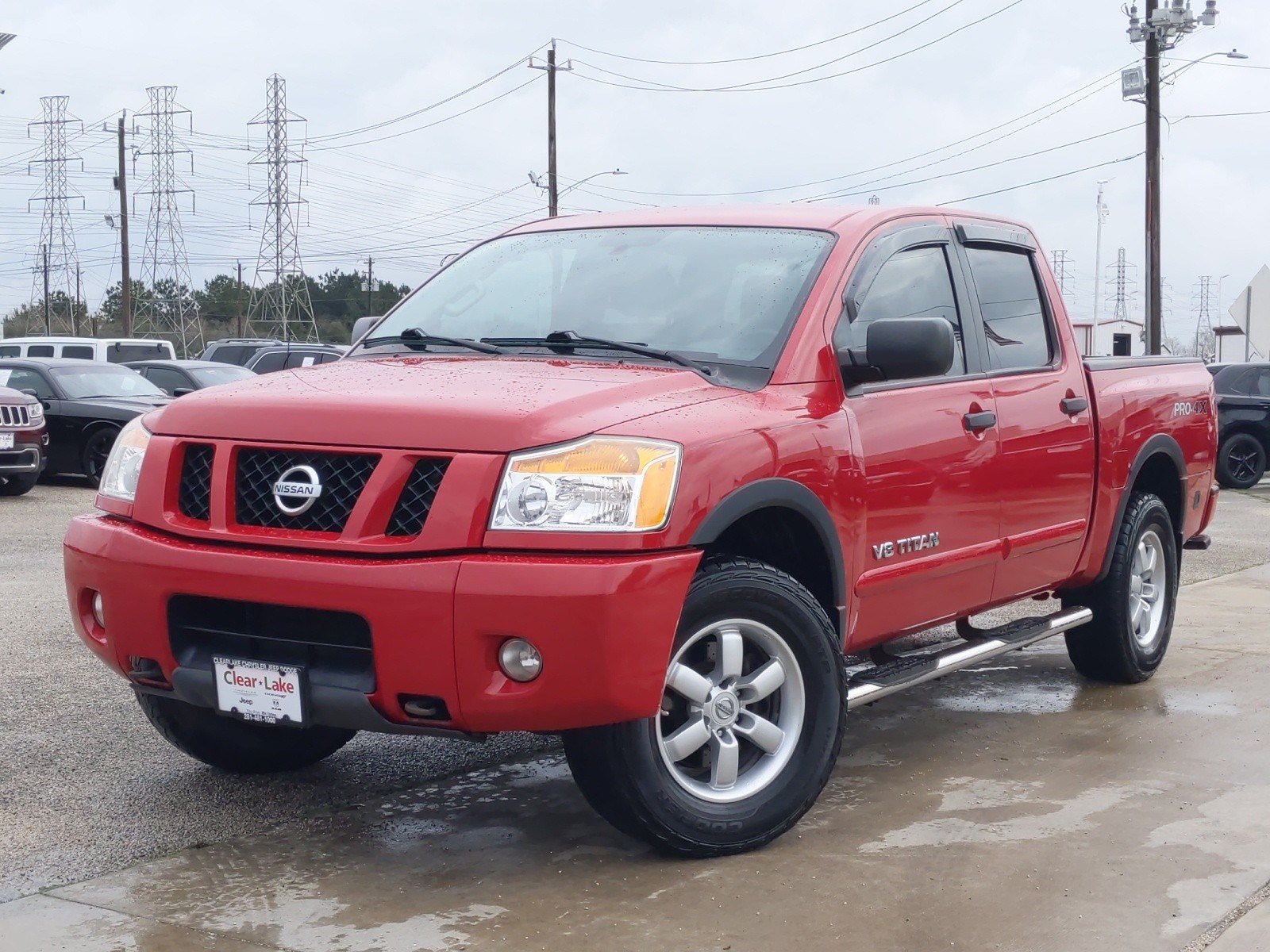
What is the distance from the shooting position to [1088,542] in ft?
20.5

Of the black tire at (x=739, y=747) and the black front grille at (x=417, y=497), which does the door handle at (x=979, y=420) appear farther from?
the black front grille at (x=417, y=497)

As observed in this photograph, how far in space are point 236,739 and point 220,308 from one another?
8178cm

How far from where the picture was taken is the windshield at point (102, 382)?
58.6 feet

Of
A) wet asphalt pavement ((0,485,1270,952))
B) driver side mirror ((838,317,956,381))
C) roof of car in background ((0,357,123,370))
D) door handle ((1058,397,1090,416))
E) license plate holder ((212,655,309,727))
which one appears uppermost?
roof of car in background ((0,357,123,370))

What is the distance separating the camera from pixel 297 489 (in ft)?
13.2

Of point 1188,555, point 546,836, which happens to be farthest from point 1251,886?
point 1188,555

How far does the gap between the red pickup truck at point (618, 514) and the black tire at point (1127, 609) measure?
0.88m

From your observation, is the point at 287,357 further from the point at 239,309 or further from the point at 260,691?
the point at 239,309

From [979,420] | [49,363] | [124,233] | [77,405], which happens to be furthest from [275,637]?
[124,233]

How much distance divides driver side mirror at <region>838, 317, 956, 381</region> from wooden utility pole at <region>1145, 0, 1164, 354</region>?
1053 inches

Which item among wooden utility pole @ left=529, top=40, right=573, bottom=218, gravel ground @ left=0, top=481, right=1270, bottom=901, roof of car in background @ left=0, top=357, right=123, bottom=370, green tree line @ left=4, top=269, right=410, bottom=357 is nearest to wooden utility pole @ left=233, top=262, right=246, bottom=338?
green tree line @ left=4, top=269, right=410, bottom=357

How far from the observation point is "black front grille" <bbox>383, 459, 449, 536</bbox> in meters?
3.90

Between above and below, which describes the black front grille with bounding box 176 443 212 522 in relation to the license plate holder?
above

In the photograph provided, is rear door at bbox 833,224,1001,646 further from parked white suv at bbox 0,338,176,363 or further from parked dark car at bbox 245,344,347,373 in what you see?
parked white suv at bbox 0,338,176,363
